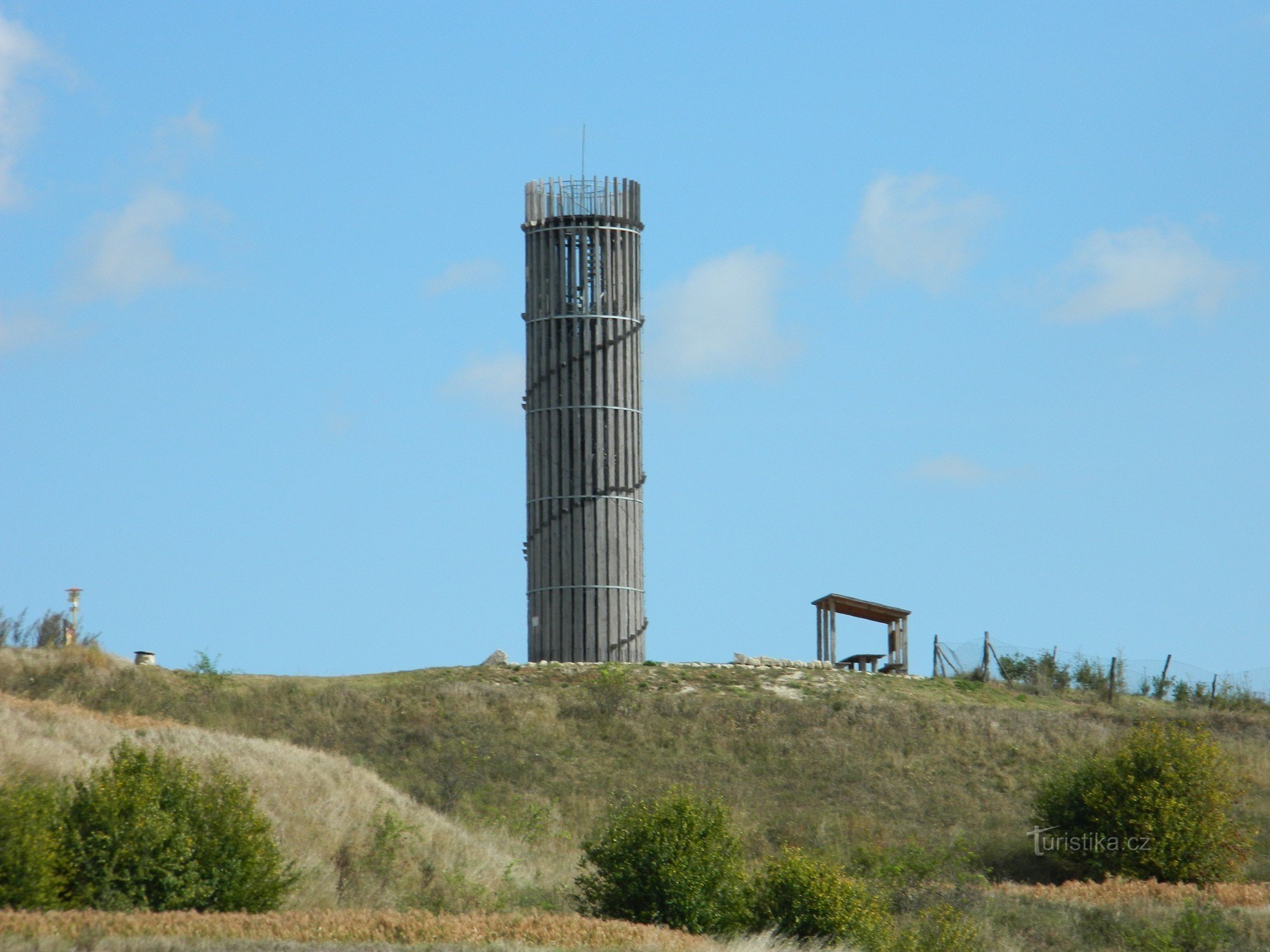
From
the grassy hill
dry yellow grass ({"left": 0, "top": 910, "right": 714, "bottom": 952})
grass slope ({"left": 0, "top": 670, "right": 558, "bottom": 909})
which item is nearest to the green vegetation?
dry yellow grass ({"left": 0, "top": 910, "right": 714, "bottom": 952})

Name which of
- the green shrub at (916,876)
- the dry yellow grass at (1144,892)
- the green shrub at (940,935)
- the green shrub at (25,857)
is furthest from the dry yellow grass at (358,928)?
the dry yellow grass at (1144,892)

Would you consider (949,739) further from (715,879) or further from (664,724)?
(715,879)

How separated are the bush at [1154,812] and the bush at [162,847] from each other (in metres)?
15.0

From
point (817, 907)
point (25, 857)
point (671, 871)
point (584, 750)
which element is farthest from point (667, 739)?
point (25, 857)

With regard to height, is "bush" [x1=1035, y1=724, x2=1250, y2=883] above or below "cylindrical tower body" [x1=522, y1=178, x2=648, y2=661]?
below

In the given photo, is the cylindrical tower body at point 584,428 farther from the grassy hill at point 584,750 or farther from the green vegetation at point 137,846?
A: the green vegetation at point 137,846

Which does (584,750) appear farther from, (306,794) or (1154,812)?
(1154,812)

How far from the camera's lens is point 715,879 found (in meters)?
19.8

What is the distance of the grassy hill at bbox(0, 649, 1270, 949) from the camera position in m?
25.1

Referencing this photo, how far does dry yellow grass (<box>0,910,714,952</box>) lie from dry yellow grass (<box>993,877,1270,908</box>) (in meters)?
8.57

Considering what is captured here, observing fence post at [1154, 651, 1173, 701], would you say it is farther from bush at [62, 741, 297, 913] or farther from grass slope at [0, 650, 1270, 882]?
bush at [62, 741, 297, 913]

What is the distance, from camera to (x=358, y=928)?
16.3 m

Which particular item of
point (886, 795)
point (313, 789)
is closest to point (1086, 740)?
point (886, 795)

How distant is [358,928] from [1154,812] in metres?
16.3
